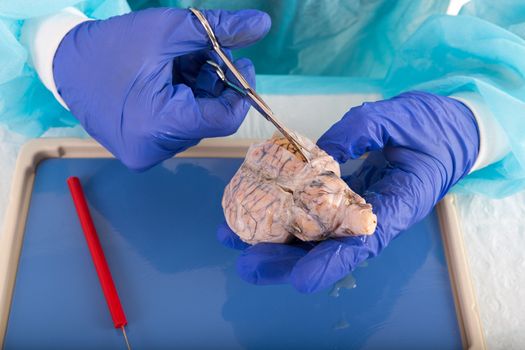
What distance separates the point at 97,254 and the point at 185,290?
20 cm

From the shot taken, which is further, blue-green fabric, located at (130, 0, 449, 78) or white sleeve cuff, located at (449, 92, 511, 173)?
blue-green fabric, located at (130, 0, 449, 78)

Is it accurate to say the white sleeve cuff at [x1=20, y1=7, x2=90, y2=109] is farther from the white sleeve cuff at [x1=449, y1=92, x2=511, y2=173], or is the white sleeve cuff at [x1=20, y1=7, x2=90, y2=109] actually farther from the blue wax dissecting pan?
the white sleeve cuff at [x1=449, y1=92, x2=511, y2=173]

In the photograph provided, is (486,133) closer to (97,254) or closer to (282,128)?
(282,128)

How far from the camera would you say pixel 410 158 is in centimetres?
103

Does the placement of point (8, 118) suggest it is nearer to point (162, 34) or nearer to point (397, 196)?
point (162, 34)

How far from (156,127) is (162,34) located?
0.17m

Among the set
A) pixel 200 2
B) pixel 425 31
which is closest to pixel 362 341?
pixel 425 31

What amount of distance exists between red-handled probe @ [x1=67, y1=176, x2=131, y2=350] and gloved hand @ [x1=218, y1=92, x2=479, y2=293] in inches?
9.8

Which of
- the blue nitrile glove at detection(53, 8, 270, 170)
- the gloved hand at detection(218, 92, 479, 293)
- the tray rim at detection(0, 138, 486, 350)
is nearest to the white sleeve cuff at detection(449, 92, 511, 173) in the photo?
the gloved hand at detection(218, 92, 479, 293)

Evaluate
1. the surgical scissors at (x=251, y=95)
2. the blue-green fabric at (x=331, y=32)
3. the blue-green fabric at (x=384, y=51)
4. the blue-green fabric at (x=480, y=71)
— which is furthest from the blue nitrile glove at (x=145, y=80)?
the blue-green fabric at (x=480, y=71)

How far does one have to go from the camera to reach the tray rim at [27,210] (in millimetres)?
1051

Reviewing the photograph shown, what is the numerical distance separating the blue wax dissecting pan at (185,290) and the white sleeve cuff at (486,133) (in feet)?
0.60

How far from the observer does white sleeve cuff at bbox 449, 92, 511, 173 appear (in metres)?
1.09

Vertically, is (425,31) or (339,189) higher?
(425,31)
